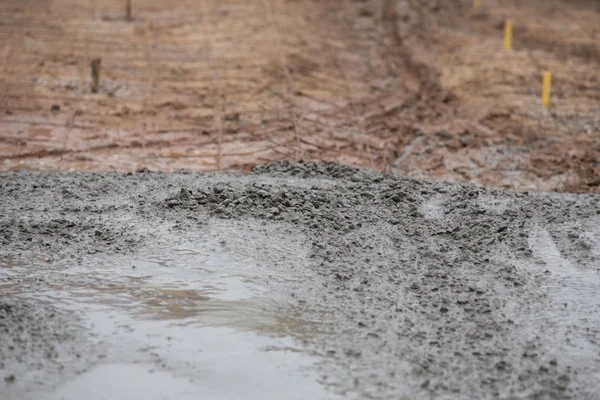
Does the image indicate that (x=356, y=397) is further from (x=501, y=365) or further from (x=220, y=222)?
(x=220, y=222)

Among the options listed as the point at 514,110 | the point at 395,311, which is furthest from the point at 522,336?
the point at 514,110

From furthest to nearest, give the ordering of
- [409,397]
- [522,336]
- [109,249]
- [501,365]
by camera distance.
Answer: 1. [109,249]
2. [522,336]
3. [501,365]
4. [409,397]

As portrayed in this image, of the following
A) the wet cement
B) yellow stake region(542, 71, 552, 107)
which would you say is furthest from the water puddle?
yellow stake region(542, 71, 552, 107)

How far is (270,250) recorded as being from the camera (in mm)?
6988

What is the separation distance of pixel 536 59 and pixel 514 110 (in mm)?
2813

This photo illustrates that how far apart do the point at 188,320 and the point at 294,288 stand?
104 cm

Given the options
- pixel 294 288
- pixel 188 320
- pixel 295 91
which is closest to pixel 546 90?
pixel 295 91

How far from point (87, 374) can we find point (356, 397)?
1954 millimetres

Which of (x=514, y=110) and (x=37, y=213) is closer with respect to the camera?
(x=37, y=213)

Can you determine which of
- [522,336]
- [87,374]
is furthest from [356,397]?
[87,374]

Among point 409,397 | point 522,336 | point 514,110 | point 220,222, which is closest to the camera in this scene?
point 409,397

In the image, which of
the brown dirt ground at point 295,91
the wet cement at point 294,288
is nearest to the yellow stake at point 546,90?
the brown dirt ground at point 295,91

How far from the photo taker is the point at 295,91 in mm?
12578

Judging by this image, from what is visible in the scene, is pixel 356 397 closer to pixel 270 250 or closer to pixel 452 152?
pixel 270 250
